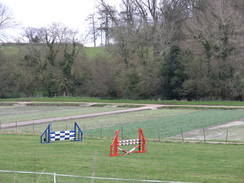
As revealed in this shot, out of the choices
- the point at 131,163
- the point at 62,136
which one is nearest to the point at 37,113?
the point at 62,136

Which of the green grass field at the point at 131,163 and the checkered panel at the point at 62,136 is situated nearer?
the green grass field at the point at 131,163

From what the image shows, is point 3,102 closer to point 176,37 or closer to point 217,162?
point 176,37

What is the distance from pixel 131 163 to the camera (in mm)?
14867

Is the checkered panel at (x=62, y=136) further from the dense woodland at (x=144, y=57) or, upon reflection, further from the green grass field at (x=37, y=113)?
the dense woodland at (x=144, y=57)

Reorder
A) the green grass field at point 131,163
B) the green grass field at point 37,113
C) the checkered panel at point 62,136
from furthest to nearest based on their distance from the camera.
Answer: the green grass field at point 37,113
the checkered panel at point 62,136
the green grass field at point 131,163

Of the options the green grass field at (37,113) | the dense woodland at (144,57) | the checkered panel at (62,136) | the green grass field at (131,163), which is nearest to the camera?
the green grass field at (131,163)

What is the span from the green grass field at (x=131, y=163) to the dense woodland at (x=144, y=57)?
45.2m

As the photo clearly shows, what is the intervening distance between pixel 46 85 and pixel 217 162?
71574mm

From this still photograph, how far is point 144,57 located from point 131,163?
63269 millimetres

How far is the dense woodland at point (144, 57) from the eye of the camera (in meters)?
63.8

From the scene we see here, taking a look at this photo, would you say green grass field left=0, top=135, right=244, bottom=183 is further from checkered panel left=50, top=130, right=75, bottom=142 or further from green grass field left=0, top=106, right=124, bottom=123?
green grass field left=0, top=106, right=124, bottom=123

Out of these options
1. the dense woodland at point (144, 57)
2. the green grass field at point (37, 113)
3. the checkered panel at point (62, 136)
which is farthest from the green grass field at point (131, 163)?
the dense woodland at point (144, 57)

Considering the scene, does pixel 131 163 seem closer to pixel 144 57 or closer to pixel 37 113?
pixel 37 113

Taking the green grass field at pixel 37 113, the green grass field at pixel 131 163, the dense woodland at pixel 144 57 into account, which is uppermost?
the dense woodland at pixel 144 57
